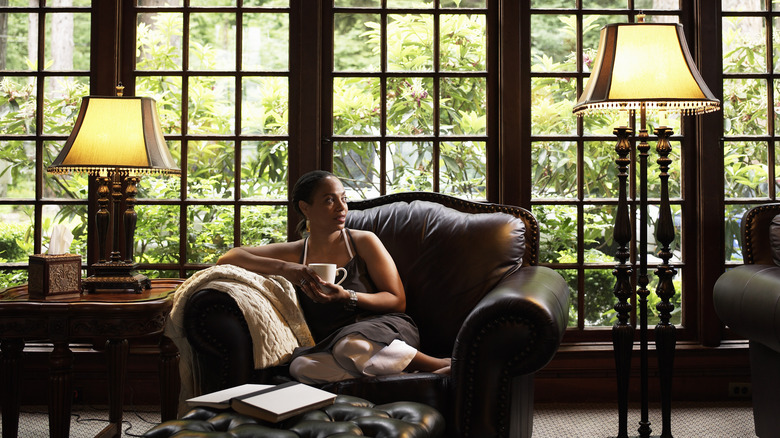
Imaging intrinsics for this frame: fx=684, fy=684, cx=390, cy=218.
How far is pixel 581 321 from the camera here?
329 cm

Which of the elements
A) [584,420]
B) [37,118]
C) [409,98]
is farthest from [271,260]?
[37,118]

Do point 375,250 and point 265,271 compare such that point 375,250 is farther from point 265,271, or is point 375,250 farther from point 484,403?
point 484,403

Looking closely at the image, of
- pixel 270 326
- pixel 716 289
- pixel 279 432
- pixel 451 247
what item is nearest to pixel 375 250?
pixel 451 247

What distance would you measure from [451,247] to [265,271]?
2.18 feet

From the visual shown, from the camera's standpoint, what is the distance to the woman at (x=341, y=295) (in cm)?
202

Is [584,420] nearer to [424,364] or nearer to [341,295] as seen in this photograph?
[424,364]

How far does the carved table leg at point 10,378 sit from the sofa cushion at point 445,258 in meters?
1.20

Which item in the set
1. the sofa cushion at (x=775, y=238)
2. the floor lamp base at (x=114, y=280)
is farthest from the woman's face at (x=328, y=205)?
the sofa cushion at (x=775, y=238)

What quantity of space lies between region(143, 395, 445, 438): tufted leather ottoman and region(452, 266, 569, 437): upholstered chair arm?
0.72 feet

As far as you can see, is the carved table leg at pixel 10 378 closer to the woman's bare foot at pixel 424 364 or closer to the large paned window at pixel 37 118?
the large paned window at pixel 37 118

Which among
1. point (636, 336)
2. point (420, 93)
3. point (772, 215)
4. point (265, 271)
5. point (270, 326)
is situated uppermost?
point (420, 93)

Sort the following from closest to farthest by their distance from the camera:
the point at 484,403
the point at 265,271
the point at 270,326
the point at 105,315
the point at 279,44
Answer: the point at 484,403 → the point at 270,326 → the point at 105,315 → the point at 265,271 → the point at 279,44

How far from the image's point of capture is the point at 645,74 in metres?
2.32

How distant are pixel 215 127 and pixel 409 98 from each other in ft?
3.07
